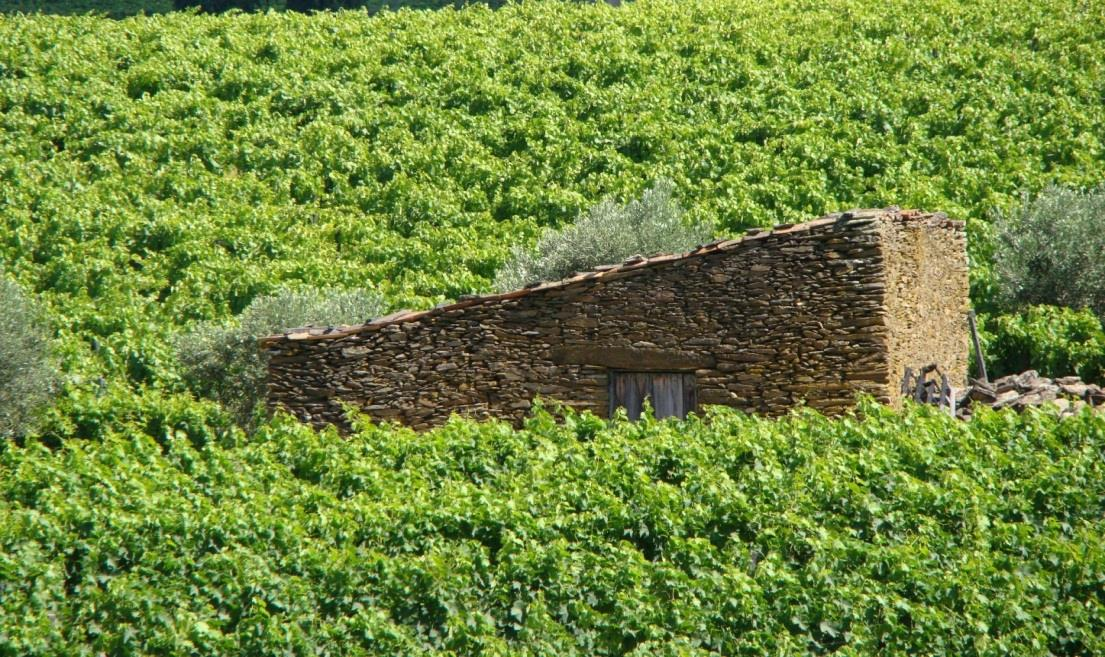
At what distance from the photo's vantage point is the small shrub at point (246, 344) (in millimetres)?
20469

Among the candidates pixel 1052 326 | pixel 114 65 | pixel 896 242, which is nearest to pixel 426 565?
pixel 896 242

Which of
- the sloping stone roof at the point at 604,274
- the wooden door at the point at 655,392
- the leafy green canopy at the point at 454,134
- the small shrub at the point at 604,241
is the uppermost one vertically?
the leafy green canopy at the point at 454,134

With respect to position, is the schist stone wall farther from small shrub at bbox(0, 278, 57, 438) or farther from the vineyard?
small shrub at bbox(0, 278, 57, 438)

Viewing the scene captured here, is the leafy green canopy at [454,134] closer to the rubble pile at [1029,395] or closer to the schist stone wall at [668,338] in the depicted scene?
the rubble pile at [1029,395]

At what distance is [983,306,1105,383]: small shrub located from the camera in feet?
66.2

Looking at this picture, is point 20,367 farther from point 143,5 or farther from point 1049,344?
point 143,5

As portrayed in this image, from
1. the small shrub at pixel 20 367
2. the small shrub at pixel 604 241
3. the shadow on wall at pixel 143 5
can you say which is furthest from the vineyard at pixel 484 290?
the shadow on wall at pixel 143 5

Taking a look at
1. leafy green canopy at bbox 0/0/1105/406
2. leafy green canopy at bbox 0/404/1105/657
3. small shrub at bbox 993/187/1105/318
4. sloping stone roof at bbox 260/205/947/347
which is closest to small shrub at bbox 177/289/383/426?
leafy green canopy at bbox 0/0/1105/406

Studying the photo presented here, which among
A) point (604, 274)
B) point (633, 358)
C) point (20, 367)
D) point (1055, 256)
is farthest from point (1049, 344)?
point (20, 367)

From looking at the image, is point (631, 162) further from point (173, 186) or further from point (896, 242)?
point (896, 242)

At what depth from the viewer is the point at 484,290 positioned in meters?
25.0

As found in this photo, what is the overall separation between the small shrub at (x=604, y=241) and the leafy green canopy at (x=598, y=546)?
8.12m

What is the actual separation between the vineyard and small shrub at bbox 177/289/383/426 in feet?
2.01

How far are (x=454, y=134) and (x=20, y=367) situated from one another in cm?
1224
